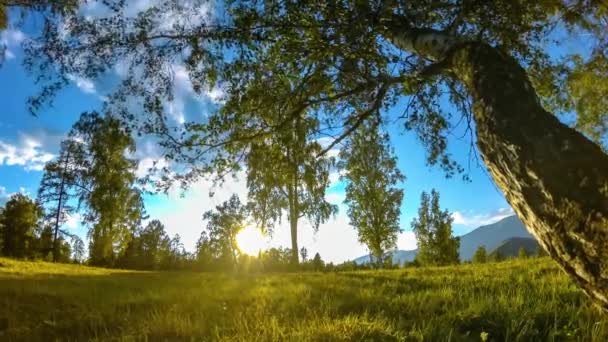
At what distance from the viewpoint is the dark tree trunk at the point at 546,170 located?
2346 millimetres

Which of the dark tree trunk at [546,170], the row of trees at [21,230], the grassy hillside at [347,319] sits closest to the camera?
the dark tree trunk at [546,170]

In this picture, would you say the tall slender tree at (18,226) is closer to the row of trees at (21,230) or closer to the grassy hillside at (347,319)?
the row of trees at (21,230)

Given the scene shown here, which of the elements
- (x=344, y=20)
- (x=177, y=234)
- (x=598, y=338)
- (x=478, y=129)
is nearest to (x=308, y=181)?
(x=344, y=20)

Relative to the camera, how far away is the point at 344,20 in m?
4.92

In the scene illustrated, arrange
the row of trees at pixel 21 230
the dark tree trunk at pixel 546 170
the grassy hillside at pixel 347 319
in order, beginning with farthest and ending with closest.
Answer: the row of trees at pixel 21 230 < the grassy hillside at pixel 347 319 < the dark tree trunk at pixel 546 170

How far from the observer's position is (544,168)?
258 centimetres

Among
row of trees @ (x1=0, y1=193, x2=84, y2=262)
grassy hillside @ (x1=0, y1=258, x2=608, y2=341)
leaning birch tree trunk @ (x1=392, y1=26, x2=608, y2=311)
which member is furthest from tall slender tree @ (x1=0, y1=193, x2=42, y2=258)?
leaning birch tree trunk @ (x1=392, y1=26, x2=608, y2=311)

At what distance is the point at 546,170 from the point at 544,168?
19mm

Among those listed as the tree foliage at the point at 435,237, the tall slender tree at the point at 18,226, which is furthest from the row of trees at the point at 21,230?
the tree foliage at the point at 435,237

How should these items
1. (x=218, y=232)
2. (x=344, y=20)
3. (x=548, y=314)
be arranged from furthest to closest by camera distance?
(x=218, y=232) → (x=344, y=20) → (x=548, y=314)

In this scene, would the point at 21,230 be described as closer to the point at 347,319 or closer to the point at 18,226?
the point at 18,226

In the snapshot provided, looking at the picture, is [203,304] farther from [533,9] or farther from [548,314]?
[533,9]

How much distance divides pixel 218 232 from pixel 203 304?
54245 millimetres

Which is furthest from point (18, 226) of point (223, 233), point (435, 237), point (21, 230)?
point (435, 237)
